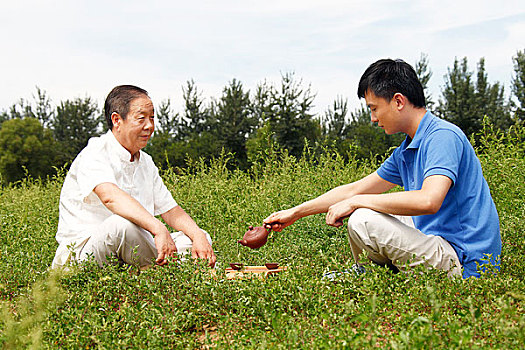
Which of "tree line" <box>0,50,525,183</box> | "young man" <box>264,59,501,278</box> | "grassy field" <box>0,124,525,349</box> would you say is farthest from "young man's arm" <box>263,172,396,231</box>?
"tree line" <box>0,50,525,183</box>

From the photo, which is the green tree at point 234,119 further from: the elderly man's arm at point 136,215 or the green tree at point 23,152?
the elderly man's arm at point 136,215

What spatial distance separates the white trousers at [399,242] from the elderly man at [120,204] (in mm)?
1146

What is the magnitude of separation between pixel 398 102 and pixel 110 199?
2.09 meters

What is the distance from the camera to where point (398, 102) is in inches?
126

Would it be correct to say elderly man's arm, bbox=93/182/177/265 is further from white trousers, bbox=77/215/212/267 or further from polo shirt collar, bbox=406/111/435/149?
polo shirt collar, bbox=406/111/435/149

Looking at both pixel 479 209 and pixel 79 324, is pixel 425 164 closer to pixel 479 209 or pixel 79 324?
pixel 479 209

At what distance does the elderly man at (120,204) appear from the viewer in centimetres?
340

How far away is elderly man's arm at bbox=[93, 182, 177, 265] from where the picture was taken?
331 cm

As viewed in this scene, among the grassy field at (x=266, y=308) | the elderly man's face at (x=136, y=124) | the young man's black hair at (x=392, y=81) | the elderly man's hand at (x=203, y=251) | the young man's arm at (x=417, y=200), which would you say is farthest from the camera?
the elderly man's face at (x=136, y=124)

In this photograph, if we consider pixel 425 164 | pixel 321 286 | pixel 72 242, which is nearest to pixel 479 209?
pixel 425 164

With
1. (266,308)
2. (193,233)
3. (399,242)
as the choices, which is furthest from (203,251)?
(399,242)

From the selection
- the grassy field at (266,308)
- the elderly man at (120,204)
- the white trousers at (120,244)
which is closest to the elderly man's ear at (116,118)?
the elderly man at (120,204)

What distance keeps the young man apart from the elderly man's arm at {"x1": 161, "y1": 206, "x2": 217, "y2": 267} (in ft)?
3.20

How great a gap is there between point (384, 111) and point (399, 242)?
0.88 meters
